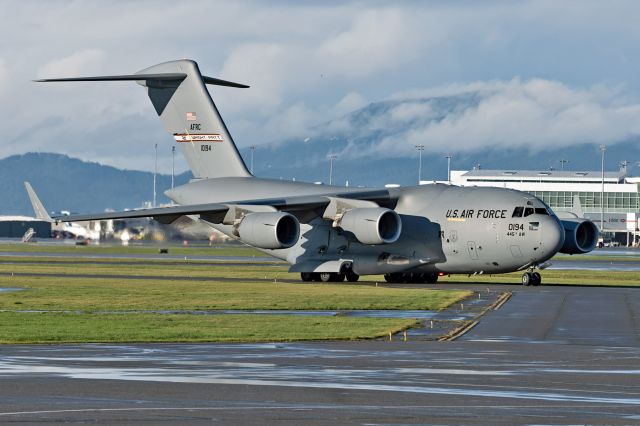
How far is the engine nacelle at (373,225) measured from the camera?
179 feet

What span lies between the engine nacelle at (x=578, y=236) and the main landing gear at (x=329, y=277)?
31.8 ft

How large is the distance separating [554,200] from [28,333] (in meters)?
176

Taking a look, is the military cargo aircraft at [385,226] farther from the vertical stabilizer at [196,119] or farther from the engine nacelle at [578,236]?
the vertical stabilizer at [196,119]

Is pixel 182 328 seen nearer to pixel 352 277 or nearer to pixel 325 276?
pixel 325 276

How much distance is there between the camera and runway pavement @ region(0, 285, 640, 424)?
637 inches

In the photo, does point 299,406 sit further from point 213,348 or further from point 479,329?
point 479,329

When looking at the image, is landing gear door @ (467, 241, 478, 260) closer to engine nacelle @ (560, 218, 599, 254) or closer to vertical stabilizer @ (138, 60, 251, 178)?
engine nacelle @ (560, 218, 599, 254)

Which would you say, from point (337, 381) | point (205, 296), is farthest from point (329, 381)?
point (205, 296)

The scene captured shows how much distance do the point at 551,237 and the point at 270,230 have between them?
11943 mm

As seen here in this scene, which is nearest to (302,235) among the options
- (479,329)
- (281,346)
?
(479,329)

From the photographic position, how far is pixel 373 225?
54.6m

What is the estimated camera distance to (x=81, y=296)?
43844 millimetres

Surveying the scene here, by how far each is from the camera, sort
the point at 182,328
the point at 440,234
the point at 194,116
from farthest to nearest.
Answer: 1. the point at 194,116
2. the point at 440,234
3. the point at 182,328

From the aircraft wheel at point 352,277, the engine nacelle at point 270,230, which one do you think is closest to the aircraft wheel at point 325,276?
the aircraft wheel at point 352,277
